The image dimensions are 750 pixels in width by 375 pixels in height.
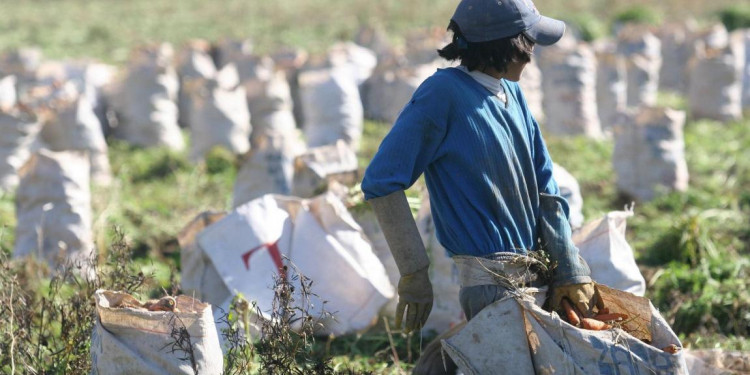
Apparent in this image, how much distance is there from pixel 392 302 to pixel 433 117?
69.2 inches

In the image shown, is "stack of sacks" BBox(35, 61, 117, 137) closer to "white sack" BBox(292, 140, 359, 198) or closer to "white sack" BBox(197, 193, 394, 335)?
"white sack" BBox(292, 140, 359, 198)

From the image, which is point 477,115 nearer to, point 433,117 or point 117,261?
point 433,117

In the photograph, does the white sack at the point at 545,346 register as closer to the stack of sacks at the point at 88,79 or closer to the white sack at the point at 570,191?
the white sack at the point at 570,191

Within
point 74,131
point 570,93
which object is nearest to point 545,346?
point 74,131

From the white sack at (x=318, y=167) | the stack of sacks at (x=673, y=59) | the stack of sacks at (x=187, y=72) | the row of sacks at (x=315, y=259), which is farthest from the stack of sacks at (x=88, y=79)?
the stack of sacks at (x=673, y=59)

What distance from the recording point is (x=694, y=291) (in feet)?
15.2

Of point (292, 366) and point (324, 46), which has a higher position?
point (292, 366)

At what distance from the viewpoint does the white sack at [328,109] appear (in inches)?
292

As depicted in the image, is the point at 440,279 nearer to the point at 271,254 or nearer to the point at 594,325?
the point at 271,254

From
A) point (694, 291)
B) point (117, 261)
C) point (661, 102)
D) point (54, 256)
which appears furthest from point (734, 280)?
point (661, 102)

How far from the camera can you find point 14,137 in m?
6.77

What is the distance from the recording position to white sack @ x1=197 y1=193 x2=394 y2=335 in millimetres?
4184

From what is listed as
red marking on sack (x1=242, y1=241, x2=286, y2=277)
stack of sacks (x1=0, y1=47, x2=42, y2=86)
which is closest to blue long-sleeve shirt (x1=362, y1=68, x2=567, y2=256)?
red marking on sack (x1=242, y1=241, x2=286, y2=277)

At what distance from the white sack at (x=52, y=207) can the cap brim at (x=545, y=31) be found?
10.7 ft
